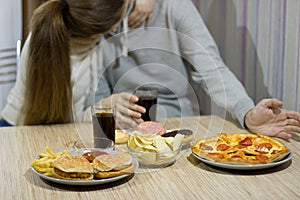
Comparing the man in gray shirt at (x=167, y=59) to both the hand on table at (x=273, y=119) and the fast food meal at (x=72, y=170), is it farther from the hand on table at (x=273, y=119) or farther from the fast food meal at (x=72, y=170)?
the fast food meal at (x=72, y=170)

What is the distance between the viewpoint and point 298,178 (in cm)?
123

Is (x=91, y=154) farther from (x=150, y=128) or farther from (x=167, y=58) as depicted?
(x=167, y=58)

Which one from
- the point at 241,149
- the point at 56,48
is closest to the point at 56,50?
the point at 56,48

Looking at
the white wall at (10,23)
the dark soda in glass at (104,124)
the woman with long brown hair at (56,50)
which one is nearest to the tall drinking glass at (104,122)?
the dark soda in glass at (104,124)

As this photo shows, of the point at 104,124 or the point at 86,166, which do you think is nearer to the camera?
the point at 86,166

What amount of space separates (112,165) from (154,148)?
159 mm

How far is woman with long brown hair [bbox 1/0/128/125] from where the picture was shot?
5.67 ft

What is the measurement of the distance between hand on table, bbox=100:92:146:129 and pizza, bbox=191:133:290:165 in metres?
0.30

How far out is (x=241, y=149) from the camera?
53.0 inches

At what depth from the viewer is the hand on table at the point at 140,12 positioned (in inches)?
76.1

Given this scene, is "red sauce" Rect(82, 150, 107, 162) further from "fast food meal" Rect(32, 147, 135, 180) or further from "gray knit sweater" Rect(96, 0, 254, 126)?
"gray knit sweater" Rect(96, 0, 254, 126)

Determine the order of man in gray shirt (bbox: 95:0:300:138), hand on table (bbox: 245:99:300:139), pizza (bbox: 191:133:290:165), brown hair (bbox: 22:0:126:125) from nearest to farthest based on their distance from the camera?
pizza (bbox: 191:133:290:165) < hand on table (bbox: 245:99:300:139) < brown hair (bbox: 22:0:126:125) < man in gray shirt (bbox: 95:0:300:138)

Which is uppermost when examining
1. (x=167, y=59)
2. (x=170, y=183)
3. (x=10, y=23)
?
(x=10, y=23)

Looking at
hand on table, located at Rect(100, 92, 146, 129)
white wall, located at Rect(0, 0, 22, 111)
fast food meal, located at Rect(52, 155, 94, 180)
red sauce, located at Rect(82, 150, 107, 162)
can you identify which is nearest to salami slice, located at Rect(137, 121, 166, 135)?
hand on table, located at Rect(100, 92, 146, 129)
